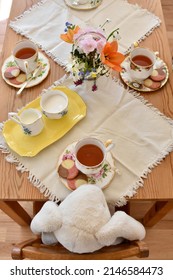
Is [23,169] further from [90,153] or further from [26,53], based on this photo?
[26,53]

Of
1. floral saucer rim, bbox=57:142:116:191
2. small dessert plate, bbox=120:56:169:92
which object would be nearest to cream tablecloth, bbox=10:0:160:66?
small dessert plate, bbox=120:56:169:92

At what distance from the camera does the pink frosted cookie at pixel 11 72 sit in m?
1.07

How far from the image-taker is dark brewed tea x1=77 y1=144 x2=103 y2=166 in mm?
871

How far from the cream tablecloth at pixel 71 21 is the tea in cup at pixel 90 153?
421mm

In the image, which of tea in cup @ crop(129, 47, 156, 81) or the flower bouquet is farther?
tea in cup @ crop(129, 47, 156, 81)

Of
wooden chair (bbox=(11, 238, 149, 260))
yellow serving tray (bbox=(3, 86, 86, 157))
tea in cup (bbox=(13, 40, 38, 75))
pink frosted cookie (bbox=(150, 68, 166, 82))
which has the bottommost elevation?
wooden chair (bbox=(11, 238, 149, 260))

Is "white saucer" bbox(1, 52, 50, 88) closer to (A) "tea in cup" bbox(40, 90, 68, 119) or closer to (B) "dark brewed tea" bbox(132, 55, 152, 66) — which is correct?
(A) "tea in cup" bbox(40, 90, 68, 119)

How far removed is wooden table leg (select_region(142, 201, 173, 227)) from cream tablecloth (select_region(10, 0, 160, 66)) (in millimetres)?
597

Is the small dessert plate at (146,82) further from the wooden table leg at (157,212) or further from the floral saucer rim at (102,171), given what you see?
the wooden table leg at (157,212)

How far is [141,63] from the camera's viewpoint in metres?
1.06

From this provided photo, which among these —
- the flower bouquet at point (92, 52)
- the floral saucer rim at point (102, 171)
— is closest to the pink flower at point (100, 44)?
the flower bouquet at point (92, 52)

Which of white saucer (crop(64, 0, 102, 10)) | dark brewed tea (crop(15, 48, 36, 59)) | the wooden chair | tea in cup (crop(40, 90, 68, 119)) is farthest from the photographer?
white saucer (crop(64, 0, 102, 10))

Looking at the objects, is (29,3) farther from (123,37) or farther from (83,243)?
(83,243)
